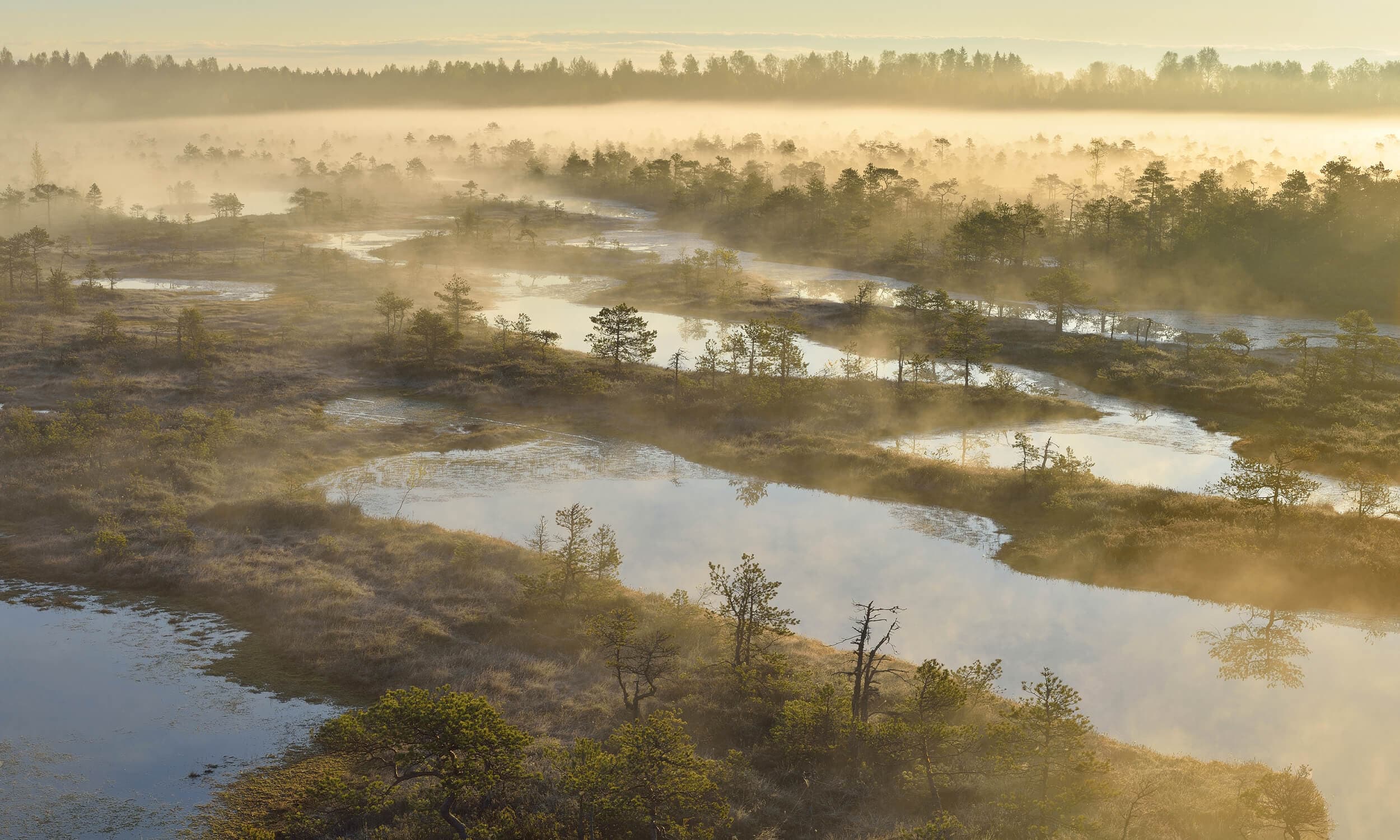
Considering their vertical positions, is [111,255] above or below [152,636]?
above

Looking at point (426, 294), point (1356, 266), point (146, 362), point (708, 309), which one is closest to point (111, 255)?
point (426, 294)

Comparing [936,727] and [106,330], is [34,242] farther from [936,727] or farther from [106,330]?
[936,727]

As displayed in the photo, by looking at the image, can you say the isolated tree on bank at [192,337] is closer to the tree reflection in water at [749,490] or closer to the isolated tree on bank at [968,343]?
the tree reflection in water at [749,490]

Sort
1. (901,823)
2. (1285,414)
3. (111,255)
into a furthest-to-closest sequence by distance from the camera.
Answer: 1. (111,255)
2. (1285,414)
3. (901,823)

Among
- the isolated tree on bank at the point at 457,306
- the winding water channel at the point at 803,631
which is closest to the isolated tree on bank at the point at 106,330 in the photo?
the isolated tree on bank at the point at 457,306

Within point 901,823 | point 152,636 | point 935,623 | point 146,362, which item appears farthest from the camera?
point 146,362

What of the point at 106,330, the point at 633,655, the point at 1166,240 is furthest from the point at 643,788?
the point at 1166,240

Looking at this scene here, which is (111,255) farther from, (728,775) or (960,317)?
(728,775)
